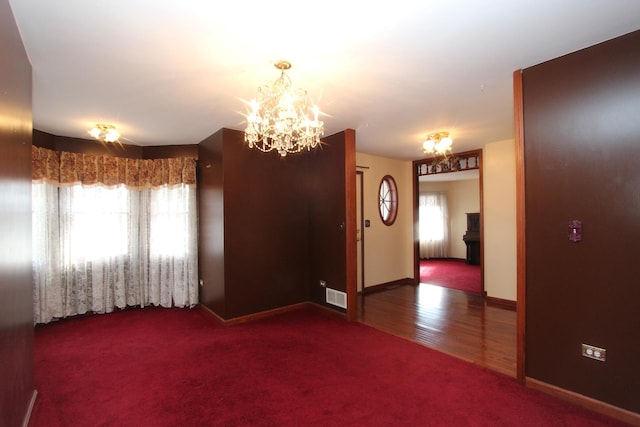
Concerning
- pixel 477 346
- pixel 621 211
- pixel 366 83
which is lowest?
pixel 477 346

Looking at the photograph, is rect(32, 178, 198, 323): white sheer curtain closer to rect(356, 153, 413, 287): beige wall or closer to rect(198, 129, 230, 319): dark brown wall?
rect(198, 129, 230, 319): dark brown wall

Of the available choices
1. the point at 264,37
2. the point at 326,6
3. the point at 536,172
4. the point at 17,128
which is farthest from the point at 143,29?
the point at 536,172

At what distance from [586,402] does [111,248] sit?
543 centimetres

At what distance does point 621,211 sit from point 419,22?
70.7 inches

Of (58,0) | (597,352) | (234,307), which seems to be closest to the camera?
(58,0)

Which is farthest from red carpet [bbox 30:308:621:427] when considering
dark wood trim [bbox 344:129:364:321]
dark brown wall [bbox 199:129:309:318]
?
dark brown wall [bbox 199:129:309:318]

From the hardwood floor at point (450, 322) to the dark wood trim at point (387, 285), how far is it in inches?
5.8

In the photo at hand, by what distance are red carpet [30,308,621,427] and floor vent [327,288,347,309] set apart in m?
0.42

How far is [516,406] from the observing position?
2.16 m

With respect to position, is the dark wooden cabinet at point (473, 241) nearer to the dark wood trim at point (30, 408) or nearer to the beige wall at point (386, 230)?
the beige wall at point (386, 230)

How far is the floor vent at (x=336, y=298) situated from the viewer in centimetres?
401

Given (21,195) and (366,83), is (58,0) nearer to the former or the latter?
(21,195)

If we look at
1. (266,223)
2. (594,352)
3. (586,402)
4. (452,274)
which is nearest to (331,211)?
(266,223)

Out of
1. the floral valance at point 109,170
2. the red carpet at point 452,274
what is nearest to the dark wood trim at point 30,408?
the floral valance at point 109,170
